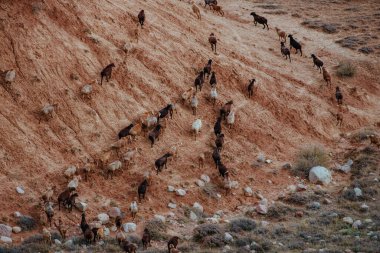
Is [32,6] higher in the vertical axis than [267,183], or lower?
higher

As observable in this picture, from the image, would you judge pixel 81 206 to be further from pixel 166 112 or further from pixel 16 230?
pixel 166 112

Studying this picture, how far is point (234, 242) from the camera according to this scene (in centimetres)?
1542

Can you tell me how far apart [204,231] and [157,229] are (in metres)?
1.39

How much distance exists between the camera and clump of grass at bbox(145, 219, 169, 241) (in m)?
15.9

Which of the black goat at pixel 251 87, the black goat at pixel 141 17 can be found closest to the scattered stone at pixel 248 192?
the black goat at pixel 251 87

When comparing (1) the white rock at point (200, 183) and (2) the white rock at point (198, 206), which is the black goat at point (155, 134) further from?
(2) the white rock at point (198, 206)

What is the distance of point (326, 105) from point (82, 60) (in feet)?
35.4

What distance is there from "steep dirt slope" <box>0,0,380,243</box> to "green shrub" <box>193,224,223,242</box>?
6.04 feet

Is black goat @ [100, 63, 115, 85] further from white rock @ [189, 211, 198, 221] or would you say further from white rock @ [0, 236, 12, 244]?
white rock @ [0, 236, 12, 244]

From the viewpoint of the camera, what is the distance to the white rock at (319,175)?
66.1 ft

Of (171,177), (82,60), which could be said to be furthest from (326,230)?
(82,60)

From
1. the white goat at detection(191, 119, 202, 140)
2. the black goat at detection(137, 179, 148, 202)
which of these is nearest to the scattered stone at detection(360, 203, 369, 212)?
the white goat at detection(191, 119, 202, 140)

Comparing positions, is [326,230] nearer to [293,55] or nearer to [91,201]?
[91,201]

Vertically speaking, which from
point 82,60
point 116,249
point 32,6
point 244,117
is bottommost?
point 116,249
